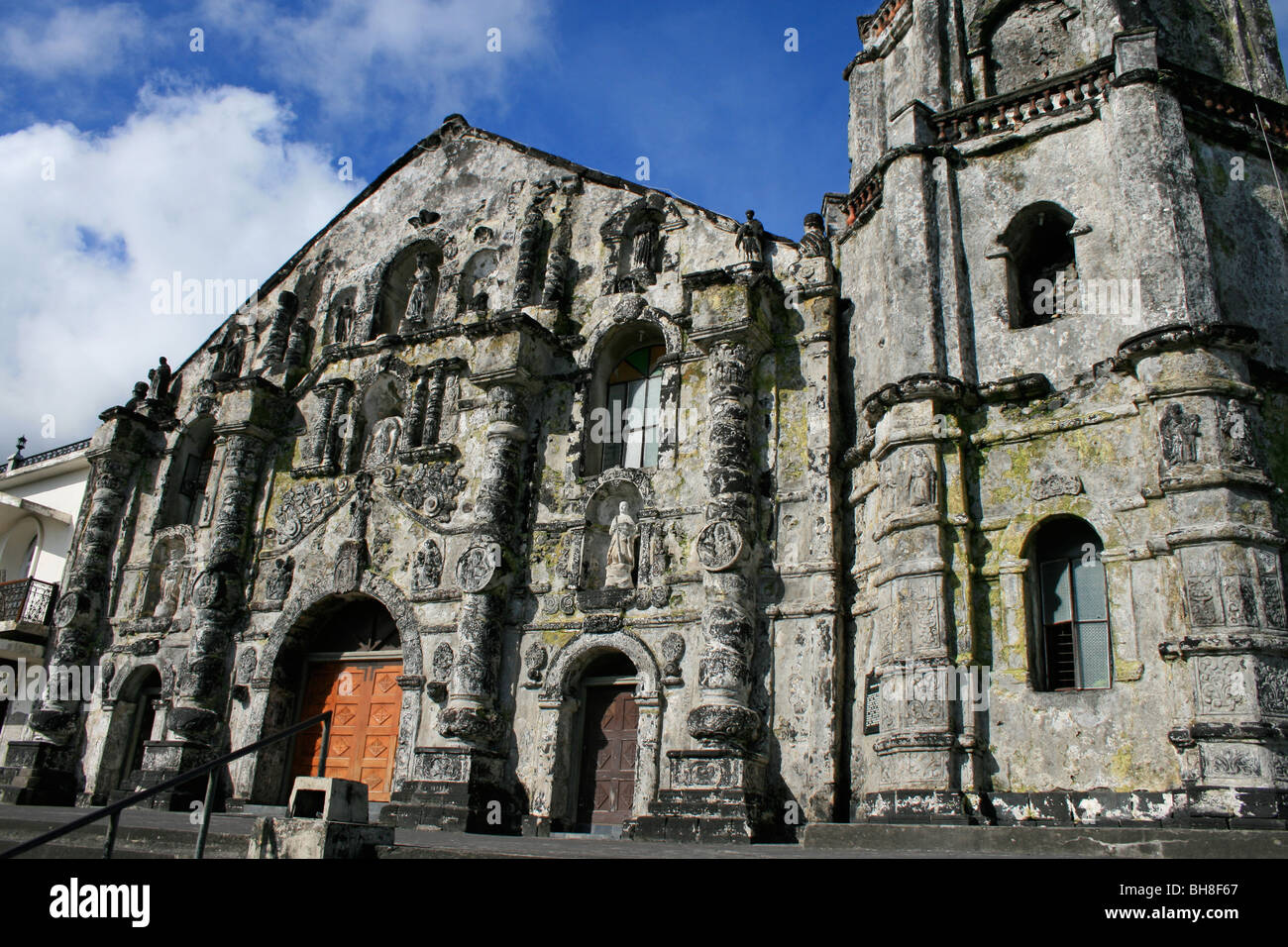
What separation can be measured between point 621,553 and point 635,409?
8.48ft

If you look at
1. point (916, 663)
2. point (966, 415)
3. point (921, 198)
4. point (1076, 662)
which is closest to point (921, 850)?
point (916, 663)

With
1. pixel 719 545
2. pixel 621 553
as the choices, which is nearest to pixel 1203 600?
pixel 719 545

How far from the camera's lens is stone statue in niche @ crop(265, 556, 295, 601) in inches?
664

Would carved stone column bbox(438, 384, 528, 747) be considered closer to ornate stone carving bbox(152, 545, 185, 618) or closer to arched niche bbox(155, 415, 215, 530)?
ornate stone carving bbox(152, 545, 185, 618)

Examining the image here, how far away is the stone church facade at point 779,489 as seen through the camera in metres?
10.1

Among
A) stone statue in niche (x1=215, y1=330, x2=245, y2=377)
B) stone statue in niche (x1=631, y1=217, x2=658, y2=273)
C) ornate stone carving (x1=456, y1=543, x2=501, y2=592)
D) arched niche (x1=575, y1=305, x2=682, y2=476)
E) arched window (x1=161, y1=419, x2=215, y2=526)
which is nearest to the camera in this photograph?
ornate stone carving (x1=456, y1=543, x2=501, y2=592)

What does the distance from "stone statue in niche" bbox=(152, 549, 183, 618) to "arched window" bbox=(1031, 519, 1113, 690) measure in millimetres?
14628

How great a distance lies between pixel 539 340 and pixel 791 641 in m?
6.47

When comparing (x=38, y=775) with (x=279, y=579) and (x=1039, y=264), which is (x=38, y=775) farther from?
(x=1039, y=264)

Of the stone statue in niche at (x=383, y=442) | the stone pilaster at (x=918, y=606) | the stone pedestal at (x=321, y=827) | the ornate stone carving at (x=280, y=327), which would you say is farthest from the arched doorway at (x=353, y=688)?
the stone pilaster at (x=918, y=606)

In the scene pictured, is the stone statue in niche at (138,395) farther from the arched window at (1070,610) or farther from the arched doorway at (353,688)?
the arched window at (1070,610)

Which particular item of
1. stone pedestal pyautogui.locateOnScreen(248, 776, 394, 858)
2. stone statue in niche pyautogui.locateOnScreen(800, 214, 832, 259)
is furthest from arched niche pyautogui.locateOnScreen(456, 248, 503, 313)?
stone pedestal pyautogui.locateOnScreen(248, 776, 394, 858)

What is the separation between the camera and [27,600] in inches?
784
